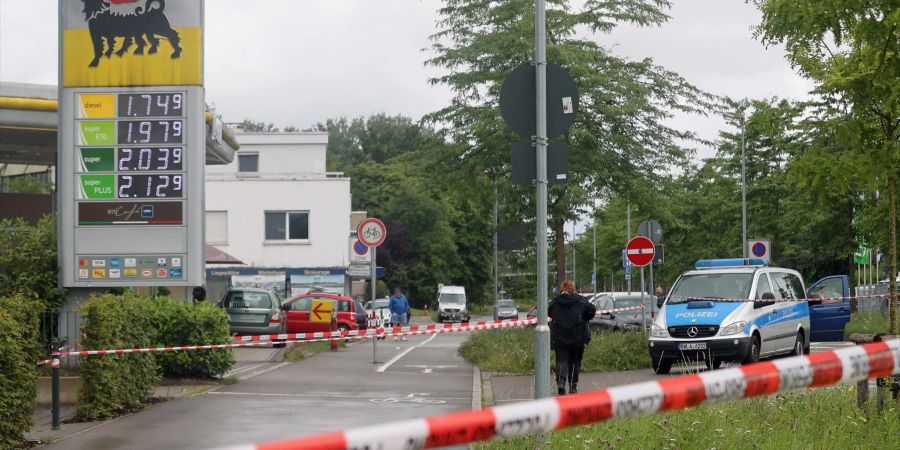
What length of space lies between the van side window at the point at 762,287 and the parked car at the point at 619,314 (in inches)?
277

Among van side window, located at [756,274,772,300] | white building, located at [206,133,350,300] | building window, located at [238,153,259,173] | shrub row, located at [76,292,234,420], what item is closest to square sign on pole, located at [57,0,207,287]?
shrub row, located at [76,292,234,420]

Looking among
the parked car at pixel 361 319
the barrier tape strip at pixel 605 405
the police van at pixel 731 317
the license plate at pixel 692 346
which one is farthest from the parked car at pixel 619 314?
the barrier tape strip at pixel 605 405

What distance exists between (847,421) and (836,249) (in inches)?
1193

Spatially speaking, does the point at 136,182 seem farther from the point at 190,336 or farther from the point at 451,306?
the point at 451,306

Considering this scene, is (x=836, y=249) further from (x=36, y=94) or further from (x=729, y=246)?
(x=36, y=94)

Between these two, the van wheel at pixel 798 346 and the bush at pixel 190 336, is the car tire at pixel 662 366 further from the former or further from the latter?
the bush at pixel 190 336

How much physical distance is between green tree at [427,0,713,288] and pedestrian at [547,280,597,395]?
7378 mm

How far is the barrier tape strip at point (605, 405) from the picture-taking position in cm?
352

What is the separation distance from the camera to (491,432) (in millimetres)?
3846

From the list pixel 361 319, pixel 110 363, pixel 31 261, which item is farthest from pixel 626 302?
pixel 110 363

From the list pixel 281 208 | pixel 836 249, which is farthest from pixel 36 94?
pixel 281 208

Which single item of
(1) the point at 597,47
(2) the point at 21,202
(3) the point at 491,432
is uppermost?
(1) the point at 597,47

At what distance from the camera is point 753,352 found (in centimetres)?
1841

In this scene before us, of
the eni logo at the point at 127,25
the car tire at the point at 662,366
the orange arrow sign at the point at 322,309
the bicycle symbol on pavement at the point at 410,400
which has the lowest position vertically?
the bicycle symbol on pavement at the point at 410,400
